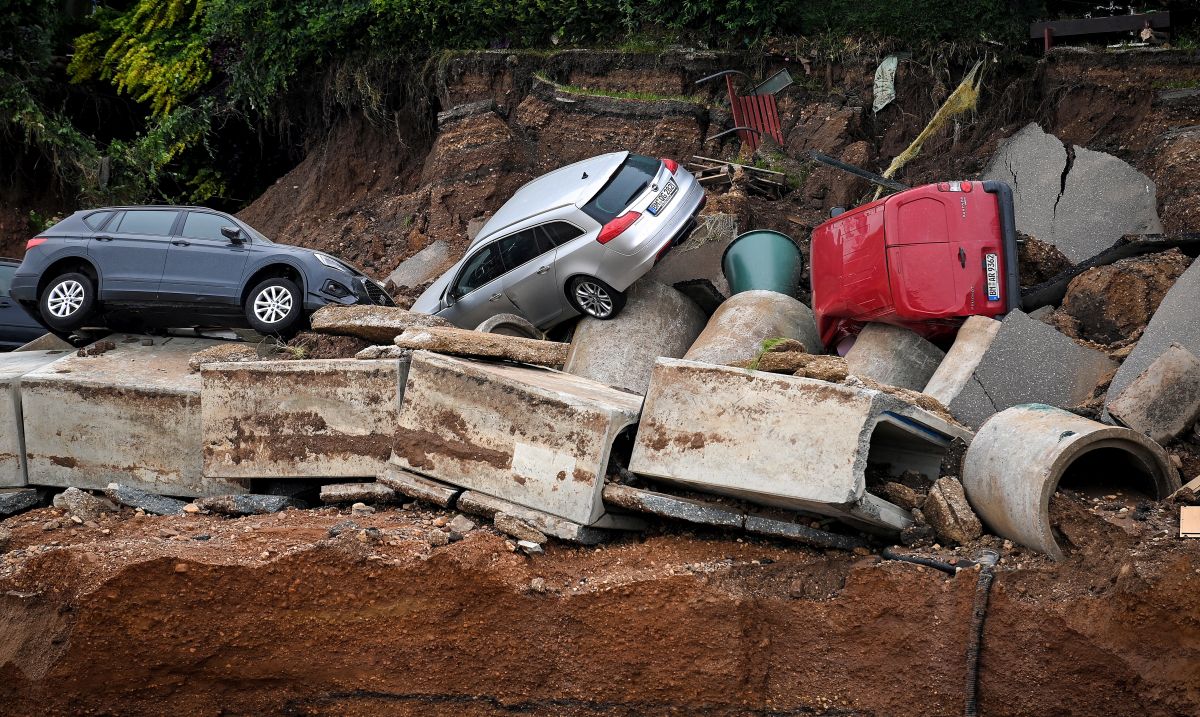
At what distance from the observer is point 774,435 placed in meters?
7.34

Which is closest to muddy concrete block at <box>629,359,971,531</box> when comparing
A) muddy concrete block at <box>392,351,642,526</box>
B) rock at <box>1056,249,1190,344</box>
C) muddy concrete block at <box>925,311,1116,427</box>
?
muddy concrete block at <box>392,351,642,526</box>

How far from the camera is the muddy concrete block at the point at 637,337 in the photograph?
37.5 feet

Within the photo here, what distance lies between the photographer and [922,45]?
1552cm

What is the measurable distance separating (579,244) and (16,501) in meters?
5.63

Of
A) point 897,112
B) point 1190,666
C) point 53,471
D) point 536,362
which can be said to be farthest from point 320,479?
point 897,112

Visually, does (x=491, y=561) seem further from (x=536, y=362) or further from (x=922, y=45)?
(x=922, y=45)

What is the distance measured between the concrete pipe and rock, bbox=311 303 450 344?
4.90m

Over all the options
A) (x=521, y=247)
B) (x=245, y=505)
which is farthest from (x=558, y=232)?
(x=245, y=505)

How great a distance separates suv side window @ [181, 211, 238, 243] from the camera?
11.6 meters

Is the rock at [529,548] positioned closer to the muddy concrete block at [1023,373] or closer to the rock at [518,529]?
the rock at [518,529]

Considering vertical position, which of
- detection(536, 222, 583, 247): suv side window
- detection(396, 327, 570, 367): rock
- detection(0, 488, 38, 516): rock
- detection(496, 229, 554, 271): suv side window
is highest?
detection(536, 222, 583, 247): suv side window

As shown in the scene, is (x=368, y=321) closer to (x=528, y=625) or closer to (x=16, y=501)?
(x=16, y=501)

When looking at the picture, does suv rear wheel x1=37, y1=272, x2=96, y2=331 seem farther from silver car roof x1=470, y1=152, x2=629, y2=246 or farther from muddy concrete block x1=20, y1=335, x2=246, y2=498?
silver car roof x1=470, y1=152, x2=629, y2=246

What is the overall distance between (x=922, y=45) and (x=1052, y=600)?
419 inches
